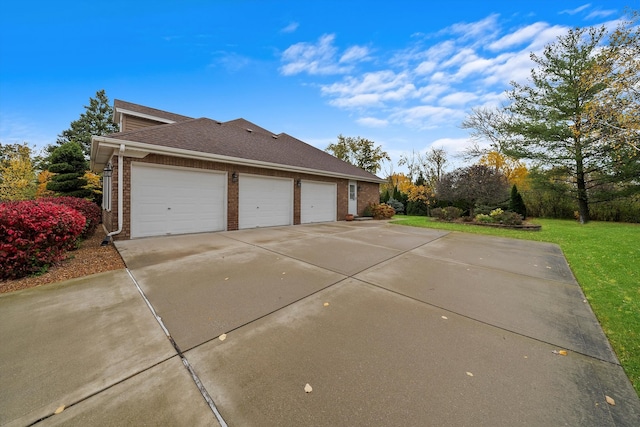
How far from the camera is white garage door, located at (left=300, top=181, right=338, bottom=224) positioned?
12047 mm

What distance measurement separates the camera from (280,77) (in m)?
13.2

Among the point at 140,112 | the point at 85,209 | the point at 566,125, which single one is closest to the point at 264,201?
the point at 85,209

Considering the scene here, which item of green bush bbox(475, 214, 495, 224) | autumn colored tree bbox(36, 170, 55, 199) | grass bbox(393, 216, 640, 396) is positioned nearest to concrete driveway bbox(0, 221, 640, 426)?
grass bbox(393, 216, 640, 396)

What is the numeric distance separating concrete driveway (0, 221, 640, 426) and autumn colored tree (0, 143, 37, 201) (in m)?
18.3

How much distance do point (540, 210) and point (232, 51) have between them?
22651 millimetres

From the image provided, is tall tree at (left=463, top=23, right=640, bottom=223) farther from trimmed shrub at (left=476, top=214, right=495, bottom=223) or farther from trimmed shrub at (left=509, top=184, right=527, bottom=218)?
trimmed shrub at (left=476, top=214, right=495, bottom=223)

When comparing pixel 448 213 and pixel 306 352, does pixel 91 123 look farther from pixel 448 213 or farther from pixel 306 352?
pixel 306 352

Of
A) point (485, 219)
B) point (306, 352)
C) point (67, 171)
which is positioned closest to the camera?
point (306, 352)

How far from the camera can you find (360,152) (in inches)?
1129

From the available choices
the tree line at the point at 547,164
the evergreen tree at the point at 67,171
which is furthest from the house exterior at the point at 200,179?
the tree line at the point at 547,164

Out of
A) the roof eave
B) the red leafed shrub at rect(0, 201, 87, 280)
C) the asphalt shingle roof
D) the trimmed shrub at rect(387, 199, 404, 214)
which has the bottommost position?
the red leafed shrub at rect(0, 201, 87, 280)

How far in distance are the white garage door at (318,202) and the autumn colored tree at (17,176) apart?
55.7ft

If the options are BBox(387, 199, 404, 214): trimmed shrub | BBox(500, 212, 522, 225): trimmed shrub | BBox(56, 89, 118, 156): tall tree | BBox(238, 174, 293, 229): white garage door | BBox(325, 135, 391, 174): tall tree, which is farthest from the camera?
BBox(325, 135, 391, 174): tall tree

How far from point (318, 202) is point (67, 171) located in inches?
594
